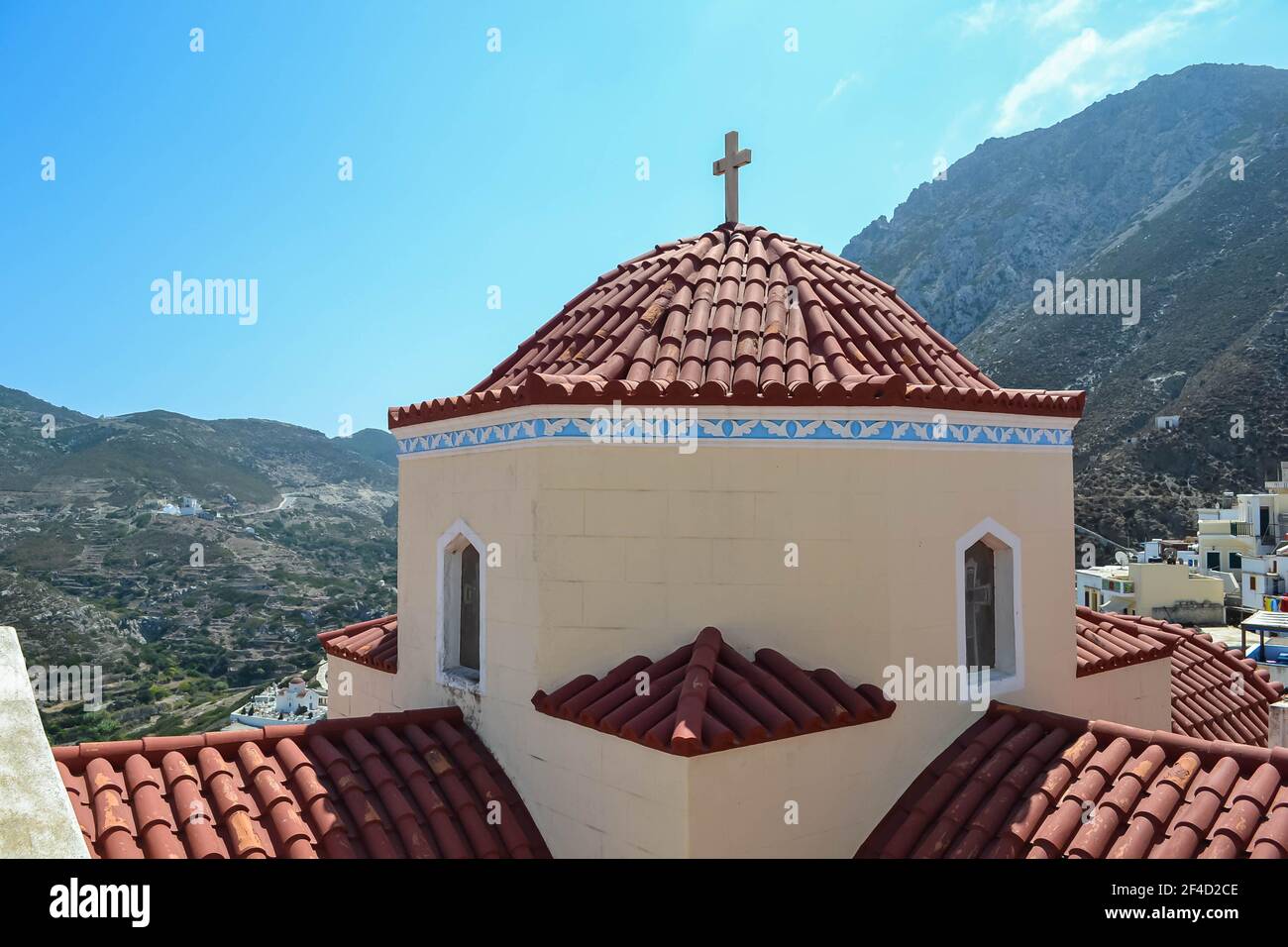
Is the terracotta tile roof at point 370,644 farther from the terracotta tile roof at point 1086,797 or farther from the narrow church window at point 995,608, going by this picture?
the narrow church window at point 995,608

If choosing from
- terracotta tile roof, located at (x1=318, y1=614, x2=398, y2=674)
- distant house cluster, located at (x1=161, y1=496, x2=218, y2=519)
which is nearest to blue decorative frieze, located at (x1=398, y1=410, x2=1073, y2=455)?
terracotta tile roof, located at (x1=318, y1=614, x2=398, y2=674)

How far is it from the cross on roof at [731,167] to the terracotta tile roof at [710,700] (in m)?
4.13

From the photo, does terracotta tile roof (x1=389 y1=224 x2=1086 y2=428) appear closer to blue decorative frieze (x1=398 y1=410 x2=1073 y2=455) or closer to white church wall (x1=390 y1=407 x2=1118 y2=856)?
blue decorative frieze (x1=398 y1=410 x2=1073 y2=455)

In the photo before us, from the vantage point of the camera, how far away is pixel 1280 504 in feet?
129

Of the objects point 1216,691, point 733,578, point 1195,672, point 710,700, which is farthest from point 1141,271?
point 710,700

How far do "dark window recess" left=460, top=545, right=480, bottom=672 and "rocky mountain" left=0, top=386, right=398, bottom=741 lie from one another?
26.8 metres

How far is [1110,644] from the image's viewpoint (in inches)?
258

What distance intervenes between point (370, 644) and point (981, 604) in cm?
494

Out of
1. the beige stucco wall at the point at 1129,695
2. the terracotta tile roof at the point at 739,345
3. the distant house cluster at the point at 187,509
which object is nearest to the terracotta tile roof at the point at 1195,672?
the beige stucco wall at the point at 1129,695

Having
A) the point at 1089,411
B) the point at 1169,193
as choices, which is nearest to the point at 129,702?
the point at 1089,411

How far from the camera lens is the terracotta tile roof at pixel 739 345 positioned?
4.91 metres

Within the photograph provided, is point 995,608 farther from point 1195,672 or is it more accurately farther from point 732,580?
point 1195,672

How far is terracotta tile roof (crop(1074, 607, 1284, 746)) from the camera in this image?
651 centimetres
